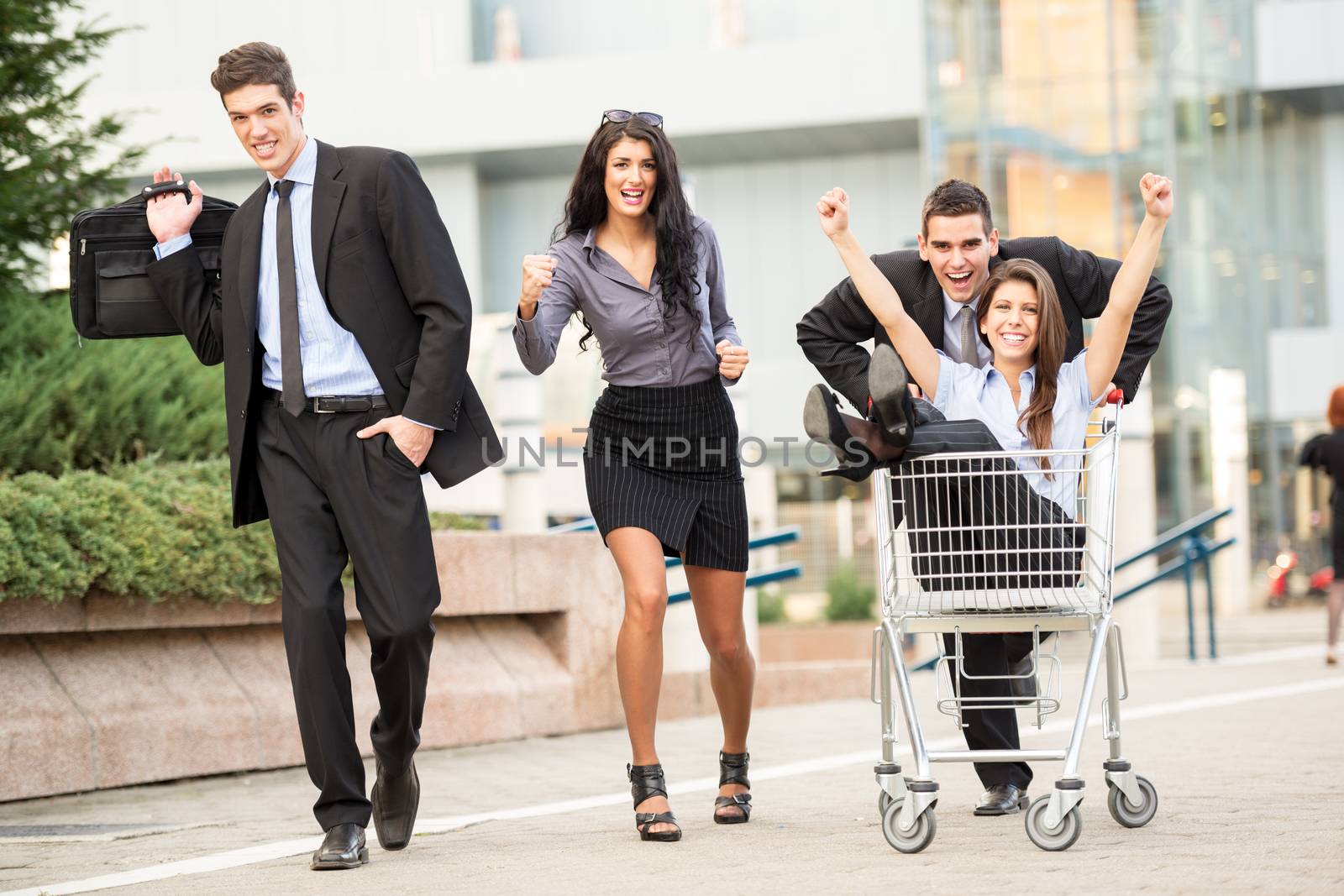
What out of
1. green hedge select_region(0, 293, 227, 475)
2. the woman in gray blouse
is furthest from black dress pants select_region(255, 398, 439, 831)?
green hedge select_region(0, 293, 227, 475)

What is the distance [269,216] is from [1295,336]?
2675cm

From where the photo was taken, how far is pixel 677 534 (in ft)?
16.5

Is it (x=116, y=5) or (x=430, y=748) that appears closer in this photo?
(x=430, y=748)

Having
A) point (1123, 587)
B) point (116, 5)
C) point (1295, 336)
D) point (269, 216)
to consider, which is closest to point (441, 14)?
point (116, 5)

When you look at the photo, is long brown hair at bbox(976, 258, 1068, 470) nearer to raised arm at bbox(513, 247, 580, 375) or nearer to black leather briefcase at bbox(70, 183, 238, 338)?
raised arm at bbox(513, 247, 580, 375)

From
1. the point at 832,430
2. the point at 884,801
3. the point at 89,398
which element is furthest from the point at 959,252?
the point at 89,398

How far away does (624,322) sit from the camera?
16.8ft

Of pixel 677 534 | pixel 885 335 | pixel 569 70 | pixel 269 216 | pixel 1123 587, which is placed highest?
pixel 569 70

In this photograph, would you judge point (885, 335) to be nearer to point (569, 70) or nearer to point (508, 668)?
point (508, 668)

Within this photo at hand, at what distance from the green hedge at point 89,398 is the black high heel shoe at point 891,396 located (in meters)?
4.59

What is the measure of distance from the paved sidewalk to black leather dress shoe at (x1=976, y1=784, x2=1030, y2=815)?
0.08 metres

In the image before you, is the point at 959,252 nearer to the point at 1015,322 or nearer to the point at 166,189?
the point at 1015,322

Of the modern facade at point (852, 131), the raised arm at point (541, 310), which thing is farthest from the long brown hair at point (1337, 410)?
the modern facade at point (852, 131)

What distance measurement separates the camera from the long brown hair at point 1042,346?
458cm
